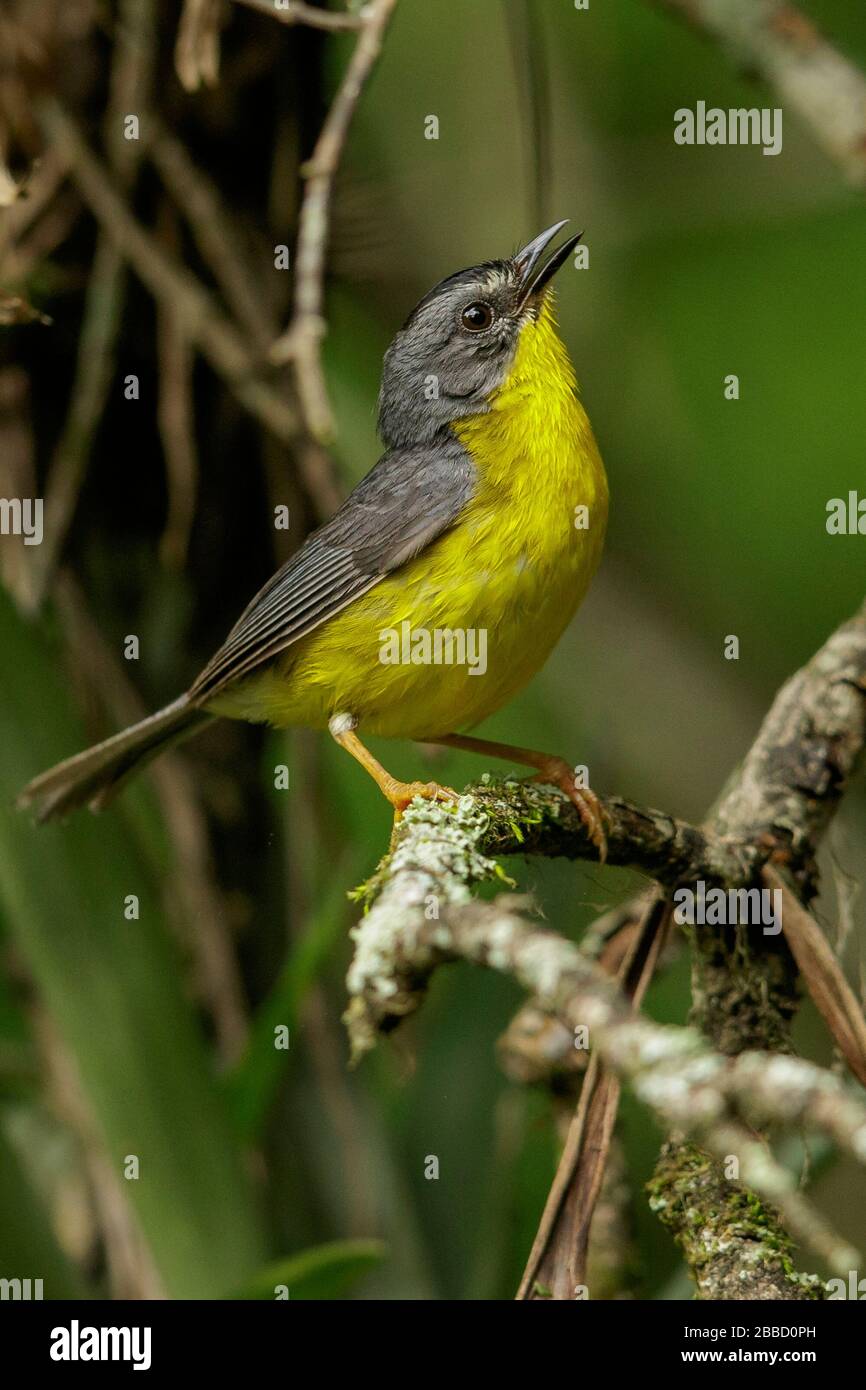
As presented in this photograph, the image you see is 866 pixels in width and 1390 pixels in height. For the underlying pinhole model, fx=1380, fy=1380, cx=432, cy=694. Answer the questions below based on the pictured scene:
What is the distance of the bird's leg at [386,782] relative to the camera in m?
3.33

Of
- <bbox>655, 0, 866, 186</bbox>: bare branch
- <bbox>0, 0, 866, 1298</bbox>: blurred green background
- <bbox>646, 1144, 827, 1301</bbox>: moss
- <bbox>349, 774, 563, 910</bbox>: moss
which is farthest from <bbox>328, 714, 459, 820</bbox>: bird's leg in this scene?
<bbox>655, 0, 866, 186</bbox>: bare branch

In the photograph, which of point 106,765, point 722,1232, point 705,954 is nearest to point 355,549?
point 106,765

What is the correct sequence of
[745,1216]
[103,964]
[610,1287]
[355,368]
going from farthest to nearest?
[355,368] < [103,964] < [610,1287] < [745,1216]

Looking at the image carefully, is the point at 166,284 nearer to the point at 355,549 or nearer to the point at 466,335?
the point at 466,335

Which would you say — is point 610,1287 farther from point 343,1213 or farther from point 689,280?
point 689,280

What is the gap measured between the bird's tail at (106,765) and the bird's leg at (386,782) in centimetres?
50

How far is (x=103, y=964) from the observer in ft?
11.6

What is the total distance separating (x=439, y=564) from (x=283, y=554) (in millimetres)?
1177

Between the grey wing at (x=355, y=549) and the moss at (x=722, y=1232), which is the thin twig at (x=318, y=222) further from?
the moss at (x=722, y=1232)

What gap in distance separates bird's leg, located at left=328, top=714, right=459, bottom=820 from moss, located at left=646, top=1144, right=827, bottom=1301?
0.99 meters

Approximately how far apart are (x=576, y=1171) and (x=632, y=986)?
16.6 inches

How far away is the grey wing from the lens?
148 inches

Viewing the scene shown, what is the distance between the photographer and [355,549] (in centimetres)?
387
